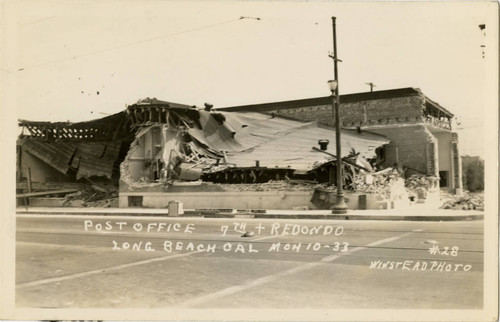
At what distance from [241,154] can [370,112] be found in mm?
8678

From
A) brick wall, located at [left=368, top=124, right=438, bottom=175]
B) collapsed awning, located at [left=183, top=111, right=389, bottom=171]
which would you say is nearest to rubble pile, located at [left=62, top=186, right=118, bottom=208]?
collapsed awning, located at [left=183, top=111, right=389, bottom=171]

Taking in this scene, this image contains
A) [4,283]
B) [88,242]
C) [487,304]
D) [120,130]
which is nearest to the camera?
[487,304]

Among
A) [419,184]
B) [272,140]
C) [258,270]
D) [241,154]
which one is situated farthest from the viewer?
[272,140]

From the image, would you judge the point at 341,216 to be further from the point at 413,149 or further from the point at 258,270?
the point at 413,149

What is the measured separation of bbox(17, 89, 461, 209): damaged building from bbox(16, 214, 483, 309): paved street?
9061 millimetres

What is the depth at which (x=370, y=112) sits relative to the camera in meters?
29.3

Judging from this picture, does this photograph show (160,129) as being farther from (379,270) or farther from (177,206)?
(379,270)

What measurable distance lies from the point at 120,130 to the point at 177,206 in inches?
356

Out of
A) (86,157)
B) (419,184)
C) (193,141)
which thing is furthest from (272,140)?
(86,157)

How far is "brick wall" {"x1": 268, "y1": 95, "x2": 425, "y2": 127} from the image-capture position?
2724 centimetres

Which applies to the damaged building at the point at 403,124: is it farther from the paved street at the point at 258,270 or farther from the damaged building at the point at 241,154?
the paved street at the point at 258,270

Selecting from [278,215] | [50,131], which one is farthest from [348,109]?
[50,131]

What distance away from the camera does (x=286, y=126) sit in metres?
28.2

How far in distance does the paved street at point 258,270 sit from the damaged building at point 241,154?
906 cm
